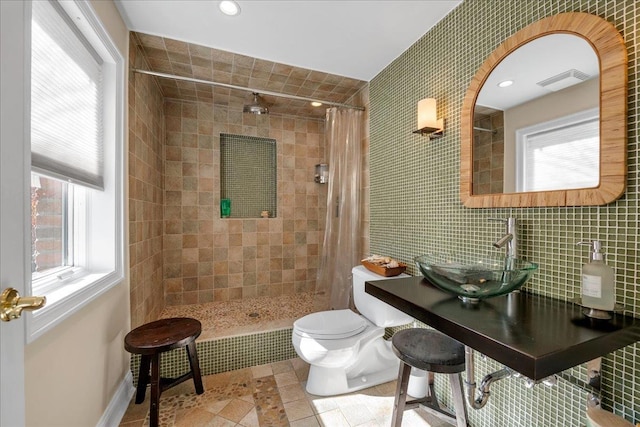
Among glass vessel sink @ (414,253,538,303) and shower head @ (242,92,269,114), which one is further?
shower head @ (242,92,269,114)

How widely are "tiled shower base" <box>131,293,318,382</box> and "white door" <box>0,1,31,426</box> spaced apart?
1455 millimetres

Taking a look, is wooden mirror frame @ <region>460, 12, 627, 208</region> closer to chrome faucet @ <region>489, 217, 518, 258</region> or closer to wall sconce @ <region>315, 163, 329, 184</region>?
chrome faucet @ <region>489, 217, 518, 258</region>

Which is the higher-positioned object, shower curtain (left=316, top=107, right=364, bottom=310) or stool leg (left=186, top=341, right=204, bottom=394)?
shower curtain (left=316, top=107, right=364, bottom=310)

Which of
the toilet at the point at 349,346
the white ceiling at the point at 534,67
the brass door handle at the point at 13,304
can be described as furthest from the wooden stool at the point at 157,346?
the white ceiling at the point at 534,67

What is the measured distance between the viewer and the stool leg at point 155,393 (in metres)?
1.39

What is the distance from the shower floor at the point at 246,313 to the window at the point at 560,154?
6.44 ft

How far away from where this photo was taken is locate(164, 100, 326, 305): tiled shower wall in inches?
113

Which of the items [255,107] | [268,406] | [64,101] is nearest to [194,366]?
[268,406]

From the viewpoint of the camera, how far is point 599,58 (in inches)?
38.6

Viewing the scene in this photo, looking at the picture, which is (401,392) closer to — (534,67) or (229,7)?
(534,67)

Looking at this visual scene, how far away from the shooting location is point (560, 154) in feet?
3.56

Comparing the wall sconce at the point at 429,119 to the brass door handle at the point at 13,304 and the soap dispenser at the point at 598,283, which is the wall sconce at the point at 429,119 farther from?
the brass door handle at the point at 13,304

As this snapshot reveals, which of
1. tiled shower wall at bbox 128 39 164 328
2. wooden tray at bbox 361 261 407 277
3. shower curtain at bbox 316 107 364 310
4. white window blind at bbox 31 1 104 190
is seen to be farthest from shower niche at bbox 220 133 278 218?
wooden tray at bbox 361 261 407 277

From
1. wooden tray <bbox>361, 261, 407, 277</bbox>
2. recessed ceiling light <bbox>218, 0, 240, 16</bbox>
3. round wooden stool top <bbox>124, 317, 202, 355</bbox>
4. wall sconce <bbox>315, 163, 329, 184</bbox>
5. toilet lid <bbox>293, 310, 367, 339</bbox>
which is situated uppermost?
recessed ceiling light <bbox>218, 0, 240, 16</bbox>
